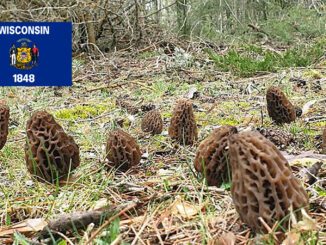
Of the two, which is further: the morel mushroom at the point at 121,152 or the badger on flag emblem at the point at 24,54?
the badger on flag emblem at the point at 24,54

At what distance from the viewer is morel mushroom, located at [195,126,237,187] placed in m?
2.37

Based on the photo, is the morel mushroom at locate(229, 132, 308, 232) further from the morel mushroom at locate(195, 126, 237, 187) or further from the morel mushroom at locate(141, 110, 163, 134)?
the morel mushroom at locate(141, 110, 163, 134)

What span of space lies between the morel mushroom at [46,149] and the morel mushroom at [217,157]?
0.75 meters

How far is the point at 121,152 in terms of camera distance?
9.48 feet

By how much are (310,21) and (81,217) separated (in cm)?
905

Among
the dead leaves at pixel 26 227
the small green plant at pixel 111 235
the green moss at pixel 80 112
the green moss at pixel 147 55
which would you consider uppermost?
the green moss at pixel 147 55

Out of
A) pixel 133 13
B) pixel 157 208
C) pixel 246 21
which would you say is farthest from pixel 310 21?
pixel 157 208

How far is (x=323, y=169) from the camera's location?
8.11 ft

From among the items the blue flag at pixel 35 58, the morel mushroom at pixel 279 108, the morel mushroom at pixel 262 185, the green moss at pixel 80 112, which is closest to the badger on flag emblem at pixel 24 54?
the blue flag at pixel 35 58

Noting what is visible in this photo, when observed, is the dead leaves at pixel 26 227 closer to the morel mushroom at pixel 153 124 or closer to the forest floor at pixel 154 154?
the forest floor at pixel 154 154

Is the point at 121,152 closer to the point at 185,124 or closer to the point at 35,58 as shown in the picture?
the point at 185,124

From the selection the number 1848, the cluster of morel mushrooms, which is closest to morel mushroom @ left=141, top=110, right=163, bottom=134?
the cluster of morel mushrooms

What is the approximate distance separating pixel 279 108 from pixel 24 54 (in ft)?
12.8

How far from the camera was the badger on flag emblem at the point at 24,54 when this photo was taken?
634 cm
